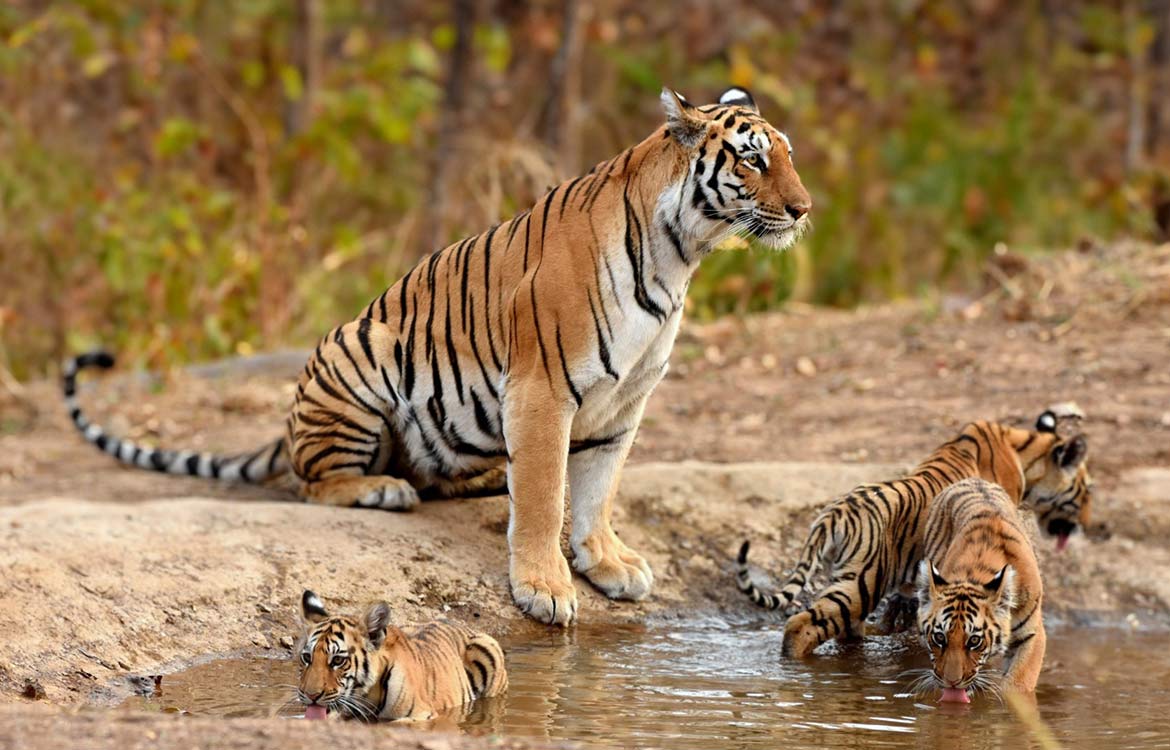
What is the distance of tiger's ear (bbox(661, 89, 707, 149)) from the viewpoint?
18.2ft

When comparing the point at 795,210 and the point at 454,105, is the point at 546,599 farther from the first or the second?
the point at 454,105

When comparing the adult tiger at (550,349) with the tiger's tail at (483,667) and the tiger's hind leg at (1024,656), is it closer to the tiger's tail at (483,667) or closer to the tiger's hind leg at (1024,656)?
the tiger's tail at (483,667)

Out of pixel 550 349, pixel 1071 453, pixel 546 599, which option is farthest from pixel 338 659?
pixel 1071 453

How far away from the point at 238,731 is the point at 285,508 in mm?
2405

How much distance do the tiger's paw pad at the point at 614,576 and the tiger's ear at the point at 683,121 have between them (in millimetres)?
1517

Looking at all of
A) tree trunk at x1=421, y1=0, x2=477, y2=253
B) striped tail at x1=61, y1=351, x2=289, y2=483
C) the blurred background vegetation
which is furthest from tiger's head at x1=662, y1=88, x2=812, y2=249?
tree trunk at x1=421, y1=0, x2=477, y2=253

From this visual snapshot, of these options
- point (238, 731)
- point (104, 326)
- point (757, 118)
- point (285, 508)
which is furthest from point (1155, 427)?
point (104, 326)

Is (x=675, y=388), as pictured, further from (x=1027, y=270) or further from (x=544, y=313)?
(x=544, y=313)

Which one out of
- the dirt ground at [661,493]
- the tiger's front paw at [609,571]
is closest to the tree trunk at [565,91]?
the dirt ground at [661,493]

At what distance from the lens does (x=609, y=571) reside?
605cm

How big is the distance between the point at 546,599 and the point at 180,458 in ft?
8.38

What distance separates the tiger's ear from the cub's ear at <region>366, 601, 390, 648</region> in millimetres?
1968

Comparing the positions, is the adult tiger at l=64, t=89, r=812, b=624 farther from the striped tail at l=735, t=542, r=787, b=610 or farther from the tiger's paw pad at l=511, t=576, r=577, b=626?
the striped tail at l=735, t=542, r=787, b=610

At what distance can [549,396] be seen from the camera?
5.68 metres
